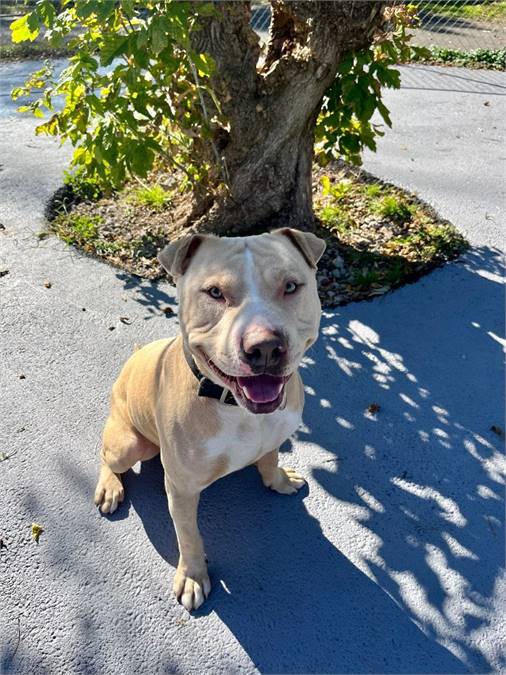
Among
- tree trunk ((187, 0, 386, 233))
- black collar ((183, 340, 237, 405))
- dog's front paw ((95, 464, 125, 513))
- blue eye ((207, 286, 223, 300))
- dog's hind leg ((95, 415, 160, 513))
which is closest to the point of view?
blue eye ((207, 286, 223, 300))

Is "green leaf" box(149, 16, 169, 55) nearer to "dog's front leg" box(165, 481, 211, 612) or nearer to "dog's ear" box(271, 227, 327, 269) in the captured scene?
"dog's ear" box(271, 227, 327, 269)

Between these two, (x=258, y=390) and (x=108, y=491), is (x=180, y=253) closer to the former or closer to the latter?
(x=258, y=390)

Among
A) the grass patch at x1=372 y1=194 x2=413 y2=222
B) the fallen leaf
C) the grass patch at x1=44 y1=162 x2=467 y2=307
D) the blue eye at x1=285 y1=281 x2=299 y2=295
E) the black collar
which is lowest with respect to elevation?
the fallen leaf

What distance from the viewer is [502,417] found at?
353 centimetres

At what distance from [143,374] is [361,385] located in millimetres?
1648

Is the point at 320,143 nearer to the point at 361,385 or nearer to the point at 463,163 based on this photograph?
the point at 463,163

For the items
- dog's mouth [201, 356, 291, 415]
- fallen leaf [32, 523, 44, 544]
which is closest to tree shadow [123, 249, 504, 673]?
fallen leaf [32, 523, 44, 544]

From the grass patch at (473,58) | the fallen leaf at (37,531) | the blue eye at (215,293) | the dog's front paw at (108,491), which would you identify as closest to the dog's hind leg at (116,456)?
the dog's front paw at (108,491)

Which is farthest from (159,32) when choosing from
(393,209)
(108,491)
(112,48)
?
(393,209)

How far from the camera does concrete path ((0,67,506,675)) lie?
2.51 metres

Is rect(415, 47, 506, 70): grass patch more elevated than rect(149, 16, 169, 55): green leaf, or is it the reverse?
rect(149, 16, 169, 55): green leaf

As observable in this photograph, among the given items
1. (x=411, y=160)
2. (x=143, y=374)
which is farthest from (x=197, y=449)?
(x=411, y=160)

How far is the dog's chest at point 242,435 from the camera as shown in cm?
233

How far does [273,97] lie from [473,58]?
21.4 ft
